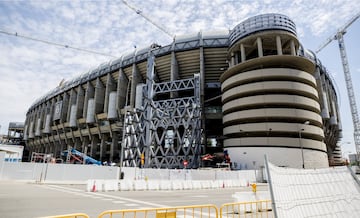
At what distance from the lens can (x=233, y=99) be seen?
43469 mm

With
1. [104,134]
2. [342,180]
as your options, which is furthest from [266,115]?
[104,134]

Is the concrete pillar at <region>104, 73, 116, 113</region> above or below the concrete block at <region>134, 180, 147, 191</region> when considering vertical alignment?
above

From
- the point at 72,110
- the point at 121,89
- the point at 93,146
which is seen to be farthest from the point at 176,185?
the point at 72,110

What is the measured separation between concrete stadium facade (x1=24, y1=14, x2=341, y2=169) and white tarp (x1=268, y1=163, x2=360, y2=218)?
30.5 meters

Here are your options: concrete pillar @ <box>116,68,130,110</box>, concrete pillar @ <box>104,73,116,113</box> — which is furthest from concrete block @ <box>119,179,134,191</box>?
concrete pillar @ <box>104,73,116,113</box>

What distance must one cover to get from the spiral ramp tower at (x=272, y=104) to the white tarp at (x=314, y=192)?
35.4m

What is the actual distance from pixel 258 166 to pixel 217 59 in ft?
82.0

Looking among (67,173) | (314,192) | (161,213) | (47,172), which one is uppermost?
(314,192)

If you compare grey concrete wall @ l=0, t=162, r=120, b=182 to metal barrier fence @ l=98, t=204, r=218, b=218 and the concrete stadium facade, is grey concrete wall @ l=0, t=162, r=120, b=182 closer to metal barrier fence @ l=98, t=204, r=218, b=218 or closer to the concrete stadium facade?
the concrete stadium facade

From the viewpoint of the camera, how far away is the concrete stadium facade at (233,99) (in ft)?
128

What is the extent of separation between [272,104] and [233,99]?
24.5 ft

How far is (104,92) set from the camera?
207 feet

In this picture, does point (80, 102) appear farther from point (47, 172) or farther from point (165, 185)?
point (165, 185)

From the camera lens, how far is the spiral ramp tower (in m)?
38.3
